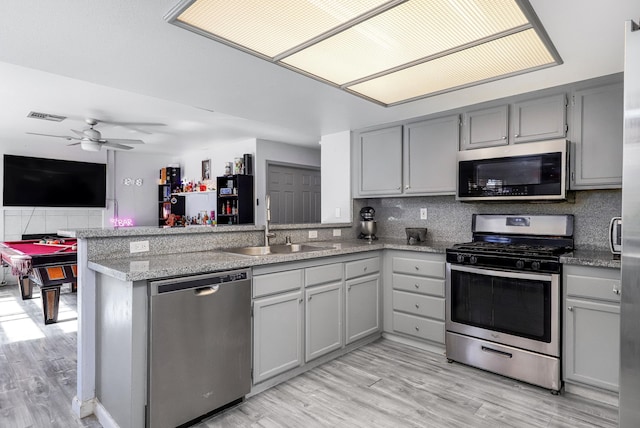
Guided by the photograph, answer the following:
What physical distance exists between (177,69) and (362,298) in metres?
2.31

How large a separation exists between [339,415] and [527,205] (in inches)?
90.1

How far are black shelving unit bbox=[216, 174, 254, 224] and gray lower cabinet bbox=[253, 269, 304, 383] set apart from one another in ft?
11.5

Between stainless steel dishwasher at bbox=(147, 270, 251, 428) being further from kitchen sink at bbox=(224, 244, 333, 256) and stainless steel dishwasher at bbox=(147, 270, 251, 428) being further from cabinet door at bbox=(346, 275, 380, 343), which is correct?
cabinet door at bbox=(346, 275, 380, 343)

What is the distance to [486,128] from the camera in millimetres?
2990

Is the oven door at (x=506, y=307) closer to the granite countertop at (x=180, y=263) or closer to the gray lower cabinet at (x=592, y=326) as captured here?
the gray lower cabinet at (x=592, y=326)

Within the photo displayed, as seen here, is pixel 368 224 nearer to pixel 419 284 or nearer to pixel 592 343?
pixel 419 284

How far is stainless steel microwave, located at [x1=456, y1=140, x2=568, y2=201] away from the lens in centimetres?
258

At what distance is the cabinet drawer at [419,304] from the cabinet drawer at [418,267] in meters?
0.20

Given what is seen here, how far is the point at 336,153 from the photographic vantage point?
4.14 m

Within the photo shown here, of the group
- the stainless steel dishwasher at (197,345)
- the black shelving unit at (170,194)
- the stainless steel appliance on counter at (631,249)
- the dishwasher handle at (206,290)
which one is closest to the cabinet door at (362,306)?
the stainless steel dishwasher at (197,345)

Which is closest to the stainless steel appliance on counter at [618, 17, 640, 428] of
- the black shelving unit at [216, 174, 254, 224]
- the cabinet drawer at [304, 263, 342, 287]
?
the cabinet drawer at [304, 263, 342, 287]

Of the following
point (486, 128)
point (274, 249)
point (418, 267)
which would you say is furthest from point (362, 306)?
point (486, 128)

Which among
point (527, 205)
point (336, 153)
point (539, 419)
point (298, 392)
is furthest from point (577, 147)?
point (298, 392)

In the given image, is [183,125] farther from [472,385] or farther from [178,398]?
[472,385]
